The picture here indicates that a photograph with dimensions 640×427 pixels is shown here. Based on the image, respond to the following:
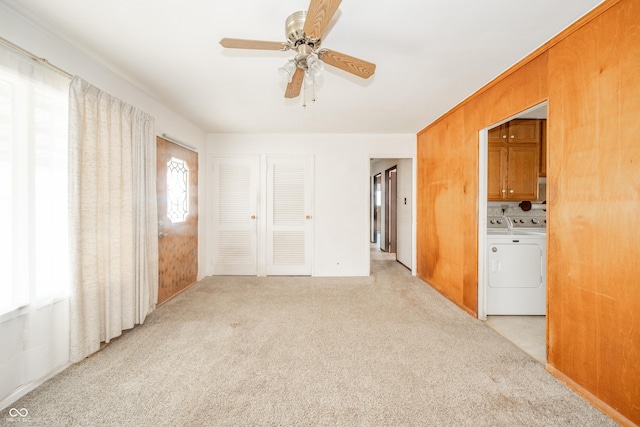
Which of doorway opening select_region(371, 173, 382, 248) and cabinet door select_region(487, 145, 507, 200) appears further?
A: doorway opening select_region(371, 173, 382, 248)

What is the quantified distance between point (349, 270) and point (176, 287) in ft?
8.48

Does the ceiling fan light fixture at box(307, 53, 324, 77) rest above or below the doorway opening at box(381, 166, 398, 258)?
above

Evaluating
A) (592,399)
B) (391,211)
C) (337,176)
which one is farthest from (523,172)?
(391,211)

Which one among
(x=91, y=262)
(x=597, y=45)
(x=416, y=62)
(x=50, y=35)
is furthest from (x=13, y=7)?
(x=597, y=45)

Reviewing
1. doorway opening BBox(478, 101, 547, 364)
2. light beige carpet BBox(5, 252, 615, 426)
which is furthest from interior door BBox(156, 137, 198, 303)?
doorway opening BBox(478, 101, 547, 364)

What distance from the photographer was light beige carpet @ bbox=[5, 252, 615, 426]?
1398 millimetres

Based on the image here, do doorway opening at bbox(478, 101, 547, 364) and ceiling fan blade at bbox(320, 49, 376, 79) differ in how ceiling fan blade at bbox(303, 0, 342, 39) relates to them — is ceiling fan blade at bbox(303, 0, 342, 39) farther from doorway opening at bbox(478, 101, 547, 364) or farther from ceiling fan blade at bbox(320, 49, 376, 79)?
doorway opening at bbox(478, 101, 547, 364)

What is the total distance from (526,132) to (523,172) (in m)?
0.53

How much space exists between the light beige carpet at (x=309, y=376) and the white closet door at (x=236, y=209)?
145 centimetres

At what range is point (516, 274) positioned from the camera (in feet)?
8.71

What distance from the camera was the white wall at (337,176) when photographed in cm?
414

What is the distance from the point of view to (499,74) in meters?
2.25

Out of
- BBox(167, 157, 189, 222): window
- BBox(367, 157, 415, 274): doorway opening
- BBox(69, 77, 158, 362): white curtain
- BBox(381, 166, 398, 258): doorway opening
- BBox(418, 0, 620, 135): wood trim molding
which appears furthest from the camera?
BBox(381, 166, 398, 258): doorway opening

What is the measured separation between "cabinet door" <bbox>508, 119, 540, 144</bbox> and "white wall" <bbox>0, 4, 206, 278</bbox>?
4.40 m
